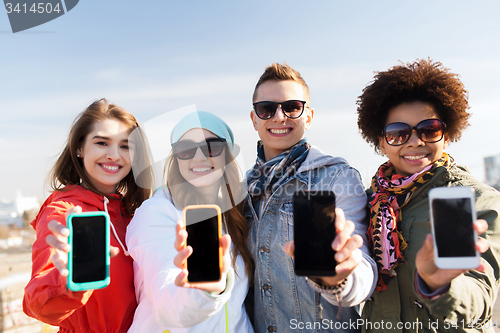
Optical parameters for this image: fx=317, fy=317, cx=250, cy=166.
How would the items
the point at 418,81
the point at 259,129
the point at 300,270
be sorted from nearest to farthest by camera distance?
the point at 300,270
the point at 418,81
the point at 259,129

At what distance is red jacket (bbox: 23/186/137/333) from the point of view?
7.02 ft

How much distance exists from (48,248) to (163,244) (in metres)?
0.89

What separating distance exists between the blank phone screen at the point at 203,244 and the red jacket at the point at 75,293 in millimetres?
763

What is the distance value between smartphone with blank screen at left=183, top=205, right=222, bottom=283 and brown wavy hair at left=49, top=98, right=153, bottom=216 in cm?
169

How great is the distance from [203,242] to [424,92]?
247 cm

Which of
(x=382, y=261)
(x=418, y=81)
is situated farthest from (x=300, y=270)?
(x=418, y=81)

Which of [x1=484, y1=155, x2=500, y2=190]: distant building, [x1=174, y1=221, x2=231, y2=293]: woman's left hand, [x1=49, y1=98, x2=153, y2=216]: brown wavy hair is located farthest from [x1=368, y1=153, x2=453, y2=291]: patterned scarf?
[x1=484, y1=155, x2=500, y2=190]: distant building

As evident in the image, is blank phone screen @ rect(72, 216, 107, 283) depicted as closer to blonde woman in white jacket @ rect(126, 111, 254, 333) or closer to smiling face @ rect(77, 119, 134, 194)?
blonde woman in white jacket @ rect(126, 111, 254, 333)

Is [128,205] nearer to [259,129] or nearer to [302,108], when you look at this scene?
[259,129]

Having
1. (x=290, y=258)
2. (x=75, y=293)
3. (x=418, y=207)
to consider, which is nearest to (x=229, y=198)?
(x=290, y=258)

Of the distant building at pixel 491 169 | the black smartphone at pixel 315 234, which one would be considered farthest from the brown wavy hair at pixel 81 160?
the distant building at pixel 491 169

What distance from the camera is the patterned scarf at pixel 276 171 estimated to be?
3027 mm

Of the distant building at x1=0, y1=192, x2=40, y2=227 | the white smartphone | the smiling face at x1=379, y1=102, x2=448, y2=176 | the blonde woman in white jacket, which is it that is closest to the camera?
the white smartphone

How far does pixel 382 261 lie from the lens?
2549mm
